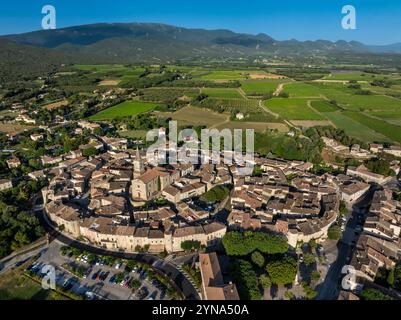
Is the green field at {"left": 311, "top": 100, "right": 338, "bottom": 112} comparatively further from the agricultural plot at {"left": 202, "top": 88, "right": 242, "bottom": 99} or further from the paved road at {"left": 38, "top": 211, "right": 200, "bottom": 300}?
the paved road at {"left": 38, "top": 211, "right": 200, "bottom": 300}

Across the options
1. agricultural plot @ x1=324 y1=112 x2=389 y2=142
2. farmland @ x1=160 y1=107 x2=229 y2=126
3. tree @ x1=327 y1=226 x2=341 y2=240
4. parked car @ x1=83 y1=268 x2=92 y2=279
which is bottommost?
parked car @ x1=83 y1=268 x2=92 y2=279

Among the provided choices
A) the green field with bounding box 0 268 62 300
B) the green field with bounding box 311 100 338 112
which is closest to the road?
the green field with bounding box 0 268 62 300

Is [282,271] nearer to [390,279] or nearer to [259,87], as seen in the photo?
[390,279]

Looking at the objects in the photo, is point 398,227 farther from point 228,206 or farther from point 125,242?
point 125,242

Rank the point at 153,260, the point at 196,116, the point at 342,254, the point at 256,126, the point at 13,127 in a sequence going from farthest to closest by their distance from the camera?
the point at 196,116 → the point at 13,127 → the point at 256,126 → the point at 342,254 → the point at 153,260

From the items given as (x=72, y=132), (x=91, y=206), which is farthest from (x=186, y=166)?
(x=72, y=132)

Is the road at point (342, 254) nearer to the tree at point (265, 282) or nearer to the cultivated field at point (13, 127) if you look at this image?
the tree at point (265, 282)

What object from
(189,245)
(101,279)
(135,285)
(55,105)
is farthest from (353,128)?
(55,105)
